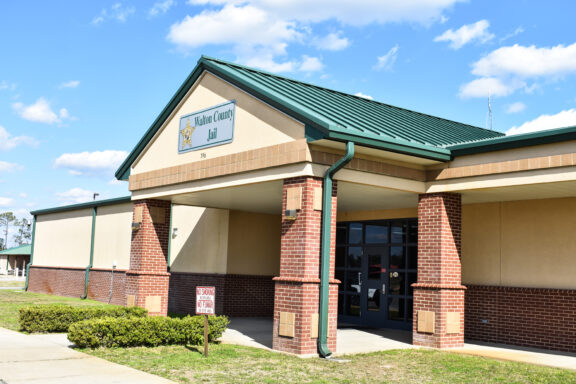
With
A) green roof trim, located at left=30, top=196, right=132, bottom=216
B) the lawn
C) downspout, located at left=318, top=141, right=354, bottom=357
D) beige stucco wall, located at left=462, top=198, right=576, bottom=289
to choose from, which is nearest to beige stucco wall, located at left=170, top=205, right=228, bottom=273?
green roof trim, located at left=30, top=196, right=132, bottom=216

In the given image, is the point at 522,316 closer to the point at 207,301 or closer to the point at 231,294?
the point at 207,301

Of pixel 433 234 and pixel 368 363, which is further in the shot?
pixel 433 234

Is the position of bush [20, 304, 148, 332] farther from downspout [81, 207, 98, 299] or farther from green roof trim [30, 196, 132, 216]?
downspout [81, 207, 98, 299]

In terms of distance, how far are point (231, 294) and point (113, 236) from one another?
745 centimetres

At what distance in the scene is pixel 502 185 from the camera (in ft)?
41.4

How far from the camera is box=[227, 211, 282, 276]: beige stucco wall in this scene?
20453mm

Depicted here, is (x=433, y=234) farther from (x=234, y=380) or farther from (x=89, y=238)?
(x=89, y=238)

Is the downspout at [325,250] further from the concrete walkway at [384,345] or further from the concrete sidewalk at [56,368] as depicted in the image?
the concrete sidewalk at [56,368]

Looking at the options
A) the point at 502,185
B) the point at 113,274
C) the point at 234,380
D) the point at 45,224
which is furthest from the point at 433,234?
the point at 45,224

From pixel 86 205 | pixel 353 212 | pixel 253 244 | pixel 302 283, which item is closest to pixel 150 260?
pixel 253 244

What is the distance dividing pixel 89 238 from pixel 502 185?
1979cm

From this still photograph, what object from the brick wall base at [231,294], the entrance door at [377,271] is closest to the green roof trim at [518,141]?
the entrance door at [377,271]

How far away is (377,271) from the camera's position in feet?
61.0

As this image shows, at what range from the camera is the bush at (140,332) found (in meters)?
11.8
